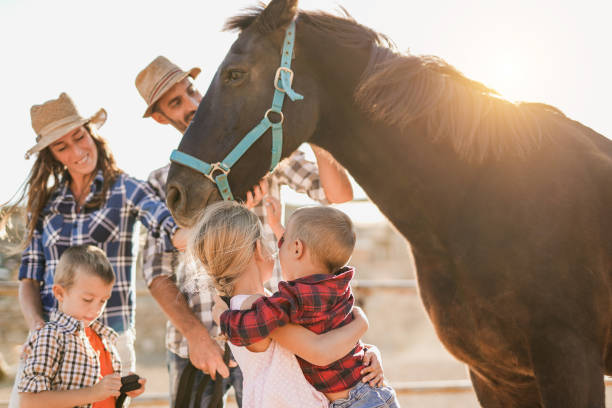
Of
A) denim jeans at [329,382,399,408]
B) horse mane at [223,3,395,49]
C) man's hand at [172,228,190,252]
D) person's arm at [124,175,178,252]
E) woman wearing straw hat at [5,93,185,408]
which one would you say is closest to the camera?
denim jeans at [329,382,399,408]

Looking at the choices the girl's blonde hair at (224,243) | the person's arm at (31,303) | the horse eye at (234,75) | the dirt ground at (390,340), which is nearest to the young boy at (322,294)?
the girl's blonde hair at (224,243)

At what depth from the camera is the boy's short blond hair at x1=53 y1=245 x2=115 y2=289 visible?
2.12 metres

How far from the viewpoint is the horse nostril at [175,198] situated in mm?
1928

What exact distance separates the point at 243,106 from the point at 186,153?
0.91 feet

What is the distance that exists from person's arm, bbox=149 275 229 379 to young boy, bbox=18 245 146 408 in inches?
10.8

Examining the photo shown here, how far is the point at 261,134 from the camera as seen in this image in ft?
6.51

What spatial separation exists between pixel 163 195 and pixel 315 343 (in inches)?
56.9

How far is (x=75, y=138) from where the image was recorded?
2.68m

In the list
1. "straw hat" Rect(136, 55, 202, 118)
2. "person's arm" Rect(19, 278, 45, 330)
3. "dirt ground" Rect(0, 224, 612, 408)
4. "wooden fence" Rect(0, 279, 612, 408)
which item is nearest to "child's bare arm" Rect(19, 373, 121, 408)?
"person's arm" Rect(19, 278, 45, 330)

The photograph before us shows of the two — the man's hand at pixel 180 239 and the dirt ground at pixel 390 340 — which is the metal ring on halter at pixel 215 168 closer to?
the man's hand at pixel 180 239

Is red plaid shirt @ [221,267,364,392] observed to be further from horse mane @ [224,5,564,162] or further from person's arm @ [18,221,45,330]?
person's arm @ [18,221,45,330]

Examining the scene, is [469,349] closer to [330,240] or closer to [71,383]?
[330,240]

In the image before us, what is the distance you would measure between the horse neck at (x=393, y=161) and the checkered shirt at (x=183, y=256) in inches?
16.9

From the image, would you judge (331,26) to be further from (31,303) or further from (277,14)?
(31,303)
